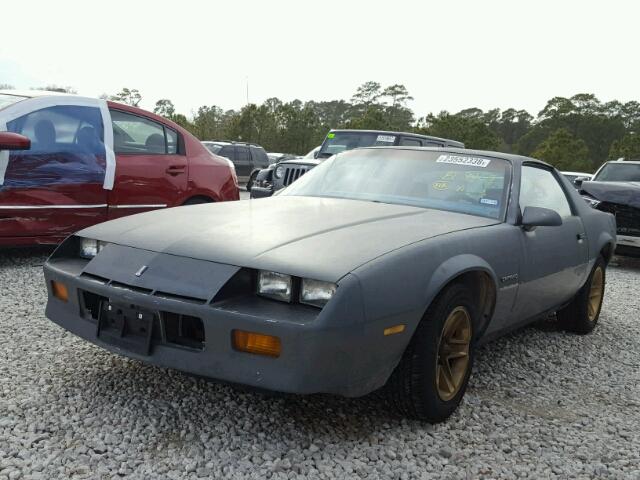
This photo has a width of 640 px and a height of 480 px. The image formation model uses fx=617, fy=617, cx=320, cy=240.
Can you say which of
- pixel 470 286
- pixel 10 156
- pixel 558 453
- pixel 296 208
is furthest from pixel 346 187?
pixel 10 156

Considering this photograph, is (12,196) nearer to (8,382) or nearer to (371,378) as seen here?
(8,382)

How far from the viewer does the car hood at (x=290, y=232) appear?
95.6 inches

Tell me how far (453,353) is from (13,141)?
3719mm

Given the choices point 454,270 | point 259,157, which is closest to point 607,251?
point 454,270

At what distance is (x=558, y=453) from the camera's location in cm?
265

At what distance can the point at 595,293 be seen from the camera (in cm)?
478

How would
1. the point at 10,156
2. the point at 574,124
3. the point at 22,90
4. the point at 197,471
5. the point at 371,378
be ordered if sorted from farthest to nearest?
the point at 574,124 → the point at 22,90 → the point at 10,156 → the point at 371,378 → the point at 197,471

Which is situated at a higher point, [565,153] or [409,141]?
[409,141]

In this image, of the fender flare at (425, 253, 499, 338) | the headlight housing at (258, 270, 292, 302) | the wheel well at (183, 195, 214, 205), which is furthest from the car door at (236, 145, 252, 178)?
→ the headlight housing at (258, 270, 292, 302)

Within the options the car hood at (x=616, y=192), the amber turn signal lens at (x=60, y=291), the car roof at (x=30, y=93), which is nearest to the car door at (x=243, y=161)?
the car hood at (x=616, y=192)

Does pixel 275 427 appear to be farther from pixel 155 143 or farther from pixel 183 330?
pixel 155 143

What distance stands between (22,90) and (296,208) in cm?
375

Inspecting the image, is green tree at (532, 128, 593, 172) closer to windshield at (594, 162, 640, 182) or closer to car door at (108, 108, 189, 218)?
windshield at (594, 162, 640, 182)

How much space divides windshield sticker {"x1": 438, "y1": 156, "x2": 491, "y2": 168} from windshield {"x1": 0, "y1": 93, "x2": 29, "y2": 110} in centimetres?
366
